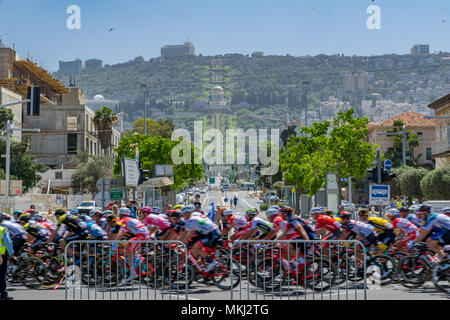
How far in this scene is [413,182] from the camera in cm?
5394

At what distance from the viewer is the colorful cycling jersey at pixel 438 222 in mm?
12497

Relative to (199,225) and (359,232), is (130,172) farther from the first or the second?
(359,232)

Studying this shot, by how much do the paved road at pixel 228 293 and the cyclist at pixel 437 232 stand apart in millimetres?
859

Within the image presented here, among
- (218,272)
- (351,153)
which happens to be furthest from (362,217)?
(351,153)

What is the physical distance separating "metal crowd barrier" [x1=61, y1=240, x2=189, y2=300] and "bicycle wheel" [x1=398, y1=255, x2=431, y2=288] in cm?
458

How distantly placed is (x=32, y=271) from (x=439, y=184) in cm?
3495

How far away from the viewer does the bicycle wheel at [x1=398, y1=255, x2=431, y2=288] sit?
12.6m

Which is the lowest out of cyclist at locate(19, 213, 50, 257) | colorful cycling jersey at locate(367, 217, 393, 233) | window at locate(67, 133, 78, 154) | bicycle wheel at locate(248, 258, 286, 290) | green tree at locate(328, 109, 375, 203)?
bicycle wheel at locate(248, 258, 286, 290)

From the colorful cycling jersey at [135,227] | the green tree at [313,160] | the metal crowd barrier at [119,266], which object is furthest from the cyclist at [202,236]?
the green tree at [313,160]

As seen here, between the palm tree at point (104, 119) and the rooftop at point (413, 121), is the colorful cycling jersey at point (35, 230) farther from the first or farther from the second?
the rooftop at point (413, 121)

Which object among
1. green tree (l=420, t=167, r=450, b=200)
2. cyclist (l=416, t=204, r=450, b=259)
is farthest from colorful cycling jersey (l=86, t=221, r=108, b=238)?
green tree (l=420, t=167, r=450, b=200)

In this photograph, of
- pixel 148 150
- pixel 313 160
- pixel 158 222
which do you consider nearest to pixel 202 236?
pixel 158 222

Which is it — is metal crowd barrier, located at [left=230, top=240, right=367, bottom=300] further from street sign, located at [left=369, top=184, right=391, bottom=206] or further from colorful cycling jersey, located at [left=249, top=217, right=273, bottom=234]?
street sign, located at [left=369, top=184, right=391, bottom=206]
